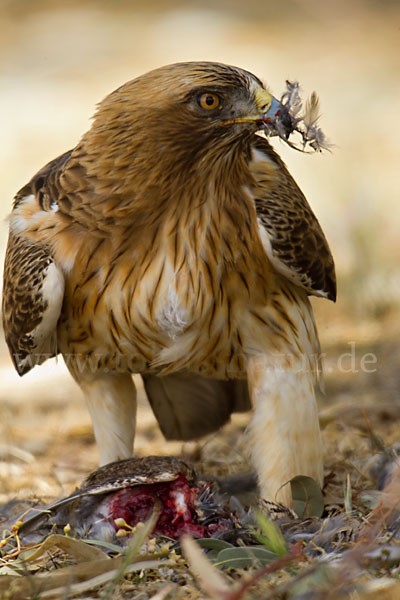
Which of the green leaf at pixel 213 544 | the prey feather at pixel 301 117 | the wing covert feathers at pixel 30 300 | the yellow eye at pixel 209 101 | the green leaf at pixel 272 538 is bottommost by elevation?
the green leaf at pixel 213 544

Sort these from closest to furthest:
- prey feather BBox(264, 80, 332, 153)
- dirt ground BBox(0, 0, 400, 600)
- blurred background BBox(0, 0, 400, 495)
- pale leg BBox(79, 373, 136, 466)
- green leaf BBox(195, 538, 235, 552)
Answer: green leaf BBox(195, 538, 235, 552) < prey feather BBox(264, 80, 332, 153) < pale leg BBox(79, 373, 136, 466) < dirt ground BBox(0, 0, 400, 600) < blurred background BBox(0, 0, 400, 495)

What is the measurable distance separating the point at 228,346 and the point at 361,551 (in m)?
1.81

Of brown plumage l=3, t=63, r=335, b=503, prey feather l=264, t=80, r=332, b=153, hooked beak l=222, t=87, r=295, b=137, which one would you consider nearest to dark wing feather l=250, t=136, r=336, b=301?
brown plumage l=3, t=63, r=335, b=503

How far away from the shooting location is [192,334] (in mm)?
4227

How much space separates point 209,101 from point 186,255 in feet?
2.21

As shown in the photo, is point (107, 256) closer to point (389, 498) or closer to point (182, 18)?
point (389, 498)

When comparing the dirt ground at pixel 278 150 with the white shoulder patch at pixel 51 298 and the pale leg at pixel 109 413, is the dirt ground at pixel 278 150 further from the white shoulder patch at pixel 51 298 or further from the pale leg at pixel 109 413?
the white shoulder patch at pixel 51 298

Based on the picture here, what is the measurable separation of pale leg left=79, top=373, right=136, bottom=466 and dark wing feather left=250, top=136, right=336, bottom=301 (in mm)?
1069

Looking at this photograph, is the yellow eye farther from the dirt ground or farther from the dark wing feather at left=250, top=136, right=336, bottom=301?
the dirt ground

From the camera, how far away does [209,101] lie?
13.0 ft

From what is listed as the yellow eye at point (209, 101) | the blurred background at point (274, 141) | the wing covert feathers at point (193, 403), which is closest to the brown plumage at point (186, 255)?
the yellow eye at point (209, 101)

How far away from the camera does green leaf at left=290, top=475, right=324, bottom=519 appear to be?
420 cm

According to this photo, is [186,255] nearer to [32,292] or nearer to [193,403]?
[32,292]

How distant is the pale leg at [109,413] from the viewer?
4.68m
